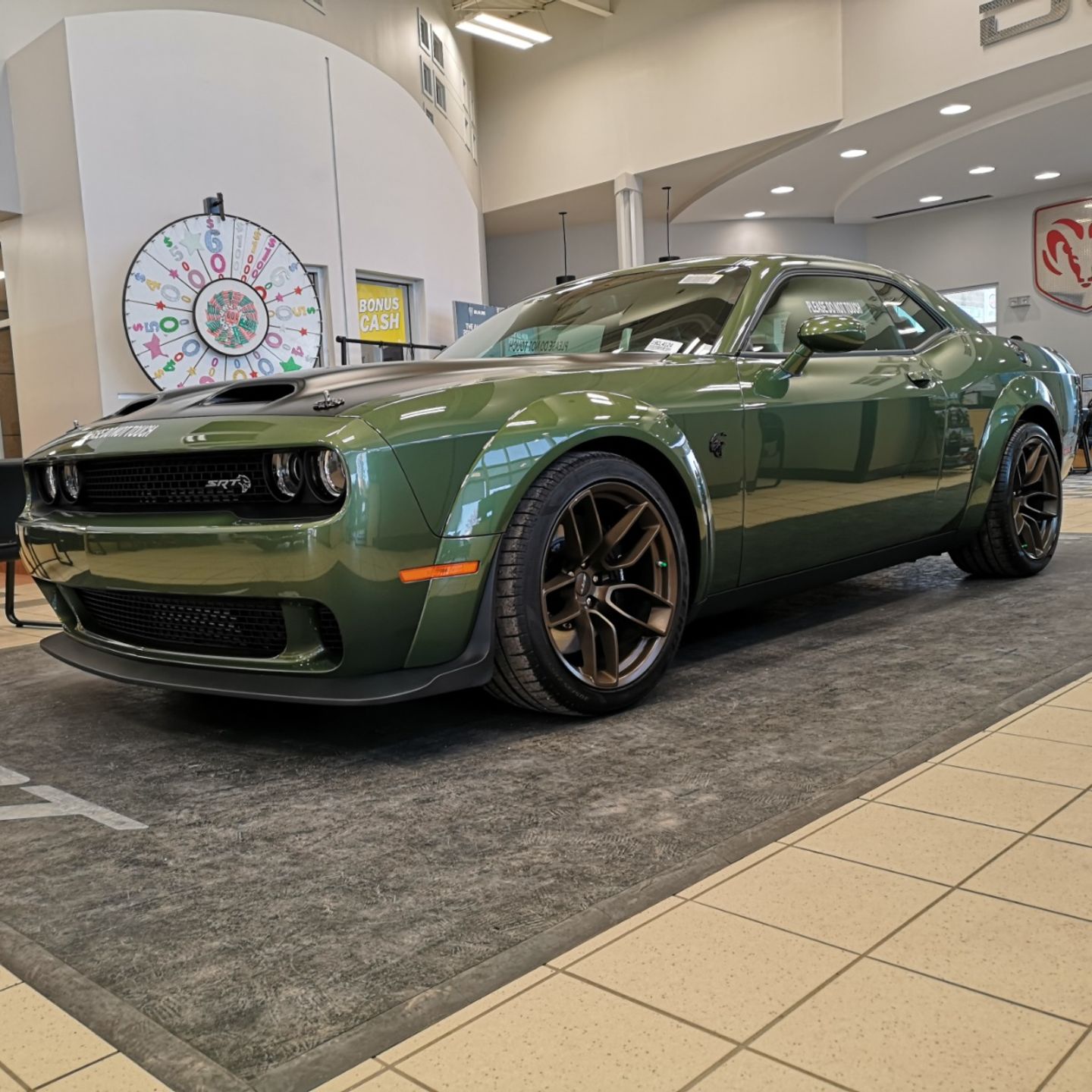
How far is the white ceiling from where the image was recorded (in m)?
9.62

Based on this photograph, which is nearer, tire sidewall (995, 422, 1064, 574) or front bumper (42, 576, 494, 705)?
front bumper (42, 576, 494, 705)

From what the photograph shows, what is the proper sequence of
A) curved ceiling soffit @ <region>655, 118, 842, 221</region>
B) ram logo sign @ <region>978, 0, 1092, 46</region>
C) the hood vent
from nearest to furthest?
the hood vent → ram logo sign @ <region>978, 0, 1092, 46</region> → curved ceiling soffit @ <region>655, 118, 842, 221</region>

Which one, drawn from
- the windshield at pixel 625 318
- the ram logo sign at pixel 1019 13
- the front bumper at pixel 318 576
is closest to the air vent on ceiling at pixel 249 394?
the front bumper at pixel 318 576

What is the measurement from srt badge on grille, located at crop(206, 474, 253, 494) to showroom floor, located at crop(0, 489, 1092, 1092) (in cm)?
60

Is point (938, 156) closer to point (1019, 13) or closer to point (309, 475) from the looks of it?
point (1019, 13)

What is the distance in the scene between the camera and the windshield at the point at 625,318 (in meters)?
2.94

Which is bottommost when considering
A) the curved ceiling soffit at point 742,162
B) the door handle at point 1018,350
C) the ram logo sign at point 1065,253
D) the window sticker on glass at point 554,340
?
the door handle at point 1018,350

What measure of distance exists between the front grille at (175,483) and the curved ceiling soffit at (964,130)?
31.0 ft

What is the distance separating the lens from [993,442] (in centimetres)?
377

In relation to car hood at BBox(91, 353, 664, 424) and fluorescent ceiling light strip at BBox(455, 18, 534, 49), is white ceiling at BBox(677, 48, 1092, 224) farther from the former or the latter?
car hood at BBox(91, 353, 664, 424)

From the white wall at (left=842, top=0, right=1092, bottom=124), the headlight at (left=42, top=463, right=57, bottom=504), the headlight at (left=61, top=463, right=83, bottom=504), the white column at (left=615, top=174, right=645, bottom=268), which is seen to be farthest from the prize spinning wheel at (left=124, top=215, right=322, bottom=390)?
the white wall at (left=842, top=0, right=1092, bottom=124)

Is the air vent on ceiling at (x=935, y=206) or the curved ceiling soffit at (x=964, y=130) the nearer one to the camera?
the curved ceiling soffit at (x=964, y=130)

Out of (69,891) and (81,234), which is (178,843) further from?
(81,234)

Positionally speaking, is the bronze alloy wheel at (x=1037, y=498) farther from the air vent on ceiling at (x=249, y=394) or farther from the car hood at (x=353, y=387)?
the air vent on ceiling at (x=249, y=394)
